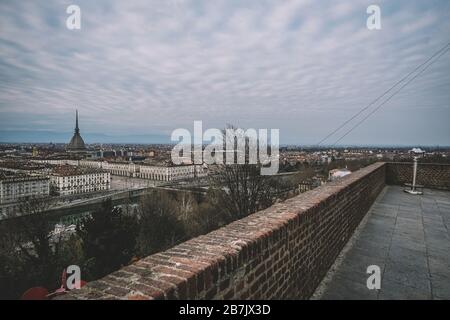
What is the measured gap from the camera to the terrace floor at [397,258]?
310cm

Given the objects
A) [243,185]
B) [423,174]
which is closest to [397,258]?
[423,174]

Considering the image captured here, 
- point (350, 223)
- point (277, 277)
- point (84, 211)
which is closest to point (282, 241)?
point (277, 277)

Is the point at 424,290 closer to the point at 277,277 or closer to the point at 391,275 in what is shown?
the point at 391,275

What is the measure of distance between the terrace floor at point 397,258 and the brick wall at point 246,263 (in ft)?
0.95

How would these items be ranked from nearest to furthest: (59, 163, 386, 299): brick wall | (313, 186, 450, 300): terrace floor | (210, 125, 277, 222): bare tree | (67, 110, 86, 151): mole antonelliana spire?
1. (59, 163, 386, 299): brick wall
2. (313, 186, 450, 300): terrace floor
3. (210, 125, 277, 222): bare tree
4. (67, 110, 86, 151): mole antonelliana spire

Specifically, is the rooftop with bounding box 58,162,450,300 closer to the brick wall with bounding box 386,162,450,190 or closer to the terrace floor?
the terrace floor

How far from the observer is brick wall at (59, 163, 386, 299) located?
4.93ft

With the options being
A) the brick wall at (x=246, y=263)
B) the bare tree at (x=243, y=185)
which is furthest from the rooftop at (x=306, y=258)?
the bare tree at (x=243, y=185)

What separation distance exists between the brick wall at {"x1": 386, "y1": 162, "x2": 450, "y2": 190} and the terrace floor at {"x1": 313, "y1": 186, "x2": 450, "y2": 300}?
4.18 metres

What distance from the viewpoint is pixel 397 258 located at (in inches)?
157

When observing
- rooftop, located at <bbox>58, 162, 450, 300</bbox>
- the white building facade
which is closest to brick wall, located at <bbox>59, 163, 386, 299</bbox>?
rooftop, located at <bbox>58, 162, 450, 300</bbox>

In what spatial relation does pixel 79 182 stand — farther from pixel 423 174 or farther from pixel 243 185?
pixel 423 174

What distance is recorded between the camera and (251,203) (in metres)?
14.7
